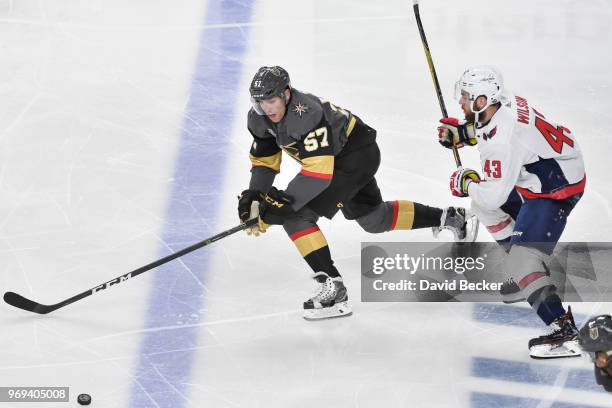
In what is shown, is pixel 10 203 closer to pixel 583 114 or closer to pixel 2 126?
pixel 2 126

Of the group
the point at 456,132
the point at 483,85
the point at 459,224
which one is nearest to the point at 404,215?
the point at 459,224

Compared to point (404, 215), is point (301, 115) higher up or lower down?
higher up

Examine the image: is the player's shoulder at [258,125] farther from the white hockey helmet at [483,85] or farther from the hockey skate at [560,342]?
the hockey skate at [560,342]

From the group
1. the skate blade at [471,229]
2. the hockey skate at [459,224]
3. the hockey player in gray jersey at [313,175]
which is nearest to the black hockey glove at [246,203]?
the hockey player in gray jersey at [313,175]

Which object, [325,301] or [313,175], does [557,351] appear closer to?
[325,301]

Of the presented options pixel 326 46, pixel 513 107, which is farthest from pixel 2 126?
pixel 513 107

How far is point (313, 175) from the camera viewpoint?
4.73 m

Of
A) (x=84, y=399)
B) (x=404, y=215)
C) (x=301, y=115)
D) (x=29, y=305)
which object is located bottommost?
(x=84, y=399)

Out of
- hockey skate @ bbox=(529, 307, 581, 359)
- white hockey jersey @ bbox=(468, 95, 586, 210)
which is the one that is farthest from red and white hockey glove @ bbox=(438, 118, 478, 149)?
hockey skate @ bbox=(529, 307, 581, 359)

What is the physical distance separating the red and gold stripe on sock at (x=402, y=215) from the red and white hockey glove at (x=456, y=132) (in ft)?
1.09

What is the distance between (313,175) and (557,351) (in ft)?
3.75

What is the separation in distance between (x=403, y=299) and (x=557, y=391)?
86cm

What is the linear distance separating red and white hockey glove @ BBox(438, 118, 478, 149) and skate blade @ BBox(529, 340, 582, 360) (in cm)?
101

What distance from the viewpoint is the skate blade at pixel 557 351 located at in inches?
179
